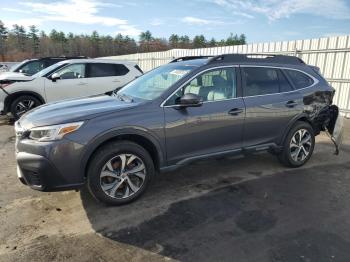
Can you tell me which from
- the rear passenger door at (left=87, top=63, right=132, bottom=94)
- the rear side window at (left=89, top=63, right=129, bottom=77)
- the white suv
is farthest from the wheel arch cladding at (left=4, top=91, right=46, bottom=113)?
the rear side window at (left=89, top=63, right=129, bottom=77)

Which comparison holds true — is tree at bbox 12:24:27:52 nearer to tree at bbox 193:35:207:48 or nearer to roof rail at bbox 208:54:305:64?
tree at bbox 193:35:207:48

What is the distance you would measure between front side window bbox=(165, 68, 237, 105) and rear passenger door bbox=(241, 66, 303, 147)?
0.22 metres

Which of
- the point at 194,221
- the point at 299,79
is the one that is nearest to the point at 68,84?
the point at 299,79

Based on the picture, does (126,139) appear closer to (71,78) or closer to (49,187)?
(49,187)

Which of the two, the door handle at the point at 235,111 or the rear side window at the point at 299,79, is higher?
the rear side window at the point at 299,79

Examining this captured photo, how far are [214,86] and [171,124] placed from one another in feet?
3.04

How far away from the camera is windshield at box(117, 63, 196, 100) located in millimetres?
4336

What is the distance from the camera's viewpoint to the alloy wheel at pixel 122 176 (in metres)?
3.83

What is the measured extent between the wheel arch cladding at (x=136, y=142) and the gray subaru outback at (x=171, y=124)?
0.01 meters

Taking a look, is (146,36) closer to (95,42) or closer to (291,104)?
(95,42)

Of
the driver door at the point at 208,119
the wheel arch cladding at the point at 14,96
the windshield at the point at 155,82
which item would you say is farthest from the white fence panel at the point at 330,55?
the wheel arch cladding at the point at 14,96

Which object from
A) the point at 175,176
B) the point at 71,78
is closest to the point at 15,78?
the point at 71,78

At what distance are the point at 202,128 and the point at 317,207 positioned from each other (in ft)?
5.74

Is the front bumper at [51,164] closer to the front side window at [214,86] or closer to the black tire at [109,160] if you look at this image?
the black tire at [109,160]
